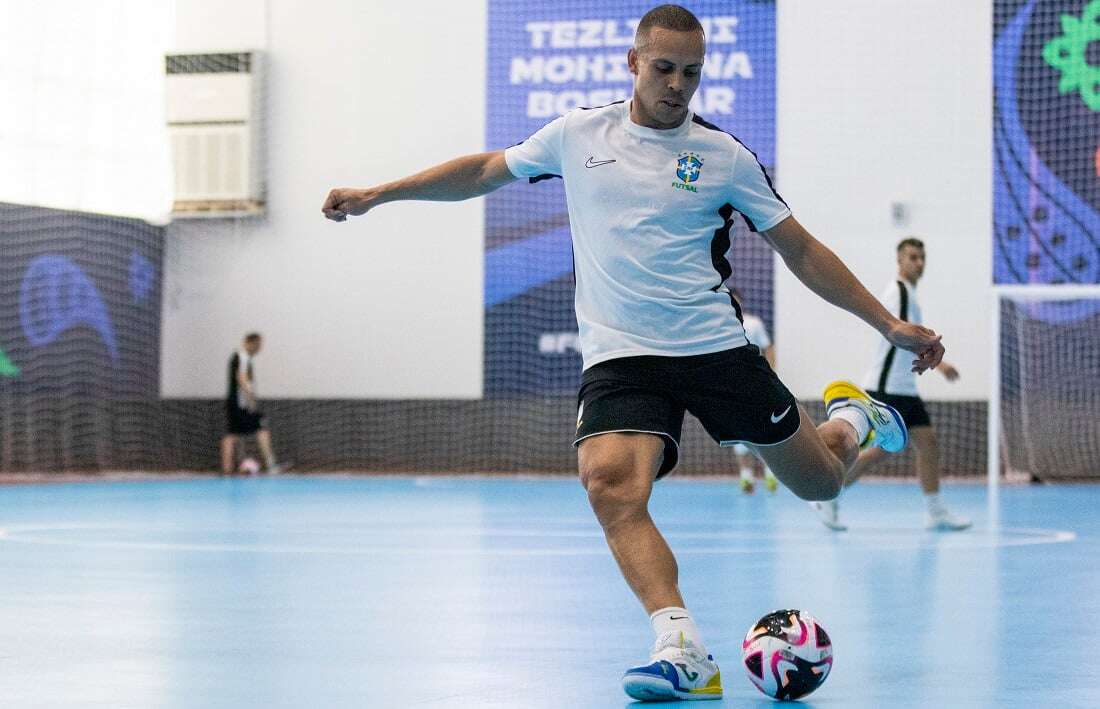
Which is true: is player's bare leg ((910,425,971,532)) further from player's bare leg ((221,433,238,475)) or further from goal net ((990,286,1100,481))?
player's bare leg ((221,433,238,475))

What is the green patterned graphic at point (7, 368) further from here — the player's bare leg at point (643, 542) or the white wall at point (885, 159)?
the player's bare leg at point (643, 542)

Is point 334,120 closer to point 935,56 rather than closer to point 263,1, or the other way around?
Answer: point 263,1

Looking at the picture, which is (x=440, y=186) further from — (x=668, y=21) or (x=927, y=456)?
(x=927, y=456)

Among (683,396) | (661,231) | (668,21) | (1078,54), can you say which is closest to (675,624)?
(683,396)

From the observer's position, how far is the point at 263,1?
23.0 metres

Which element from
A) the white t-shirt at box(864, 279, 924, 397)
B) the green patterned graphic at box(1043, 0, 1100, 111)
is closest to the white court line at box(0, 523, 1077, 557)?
the white t-shirt at box(864, 279, 924, 397)

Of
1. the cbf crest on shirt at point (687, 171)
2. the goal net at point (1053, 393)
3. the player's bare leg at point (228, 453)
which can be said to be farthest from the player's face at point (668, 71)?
the player's bare leg at point (228, 453)

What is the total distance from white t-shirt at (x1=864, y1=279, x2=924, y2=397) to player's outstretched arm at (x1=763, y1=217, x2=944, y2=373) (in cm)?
577

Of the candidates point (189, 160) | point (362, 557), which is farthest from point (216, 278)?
point (362, 557)

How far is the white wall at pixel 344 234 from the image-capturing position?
72.7ft

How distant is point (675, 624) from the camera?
4.55 m

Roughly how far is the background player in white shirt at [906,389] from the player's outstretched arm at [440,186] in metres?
6.00

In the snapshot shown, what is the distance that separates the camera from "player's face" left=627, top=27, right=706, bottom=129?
4.78 m

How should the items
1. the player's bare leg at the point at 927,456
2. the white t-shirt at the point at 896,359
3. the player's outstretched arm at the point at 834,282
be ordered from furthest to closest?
the player's bare leg at the point at 927,456
the white t-shirt at the point at 896,359
the player's outstretched arm at the point at 834,282
